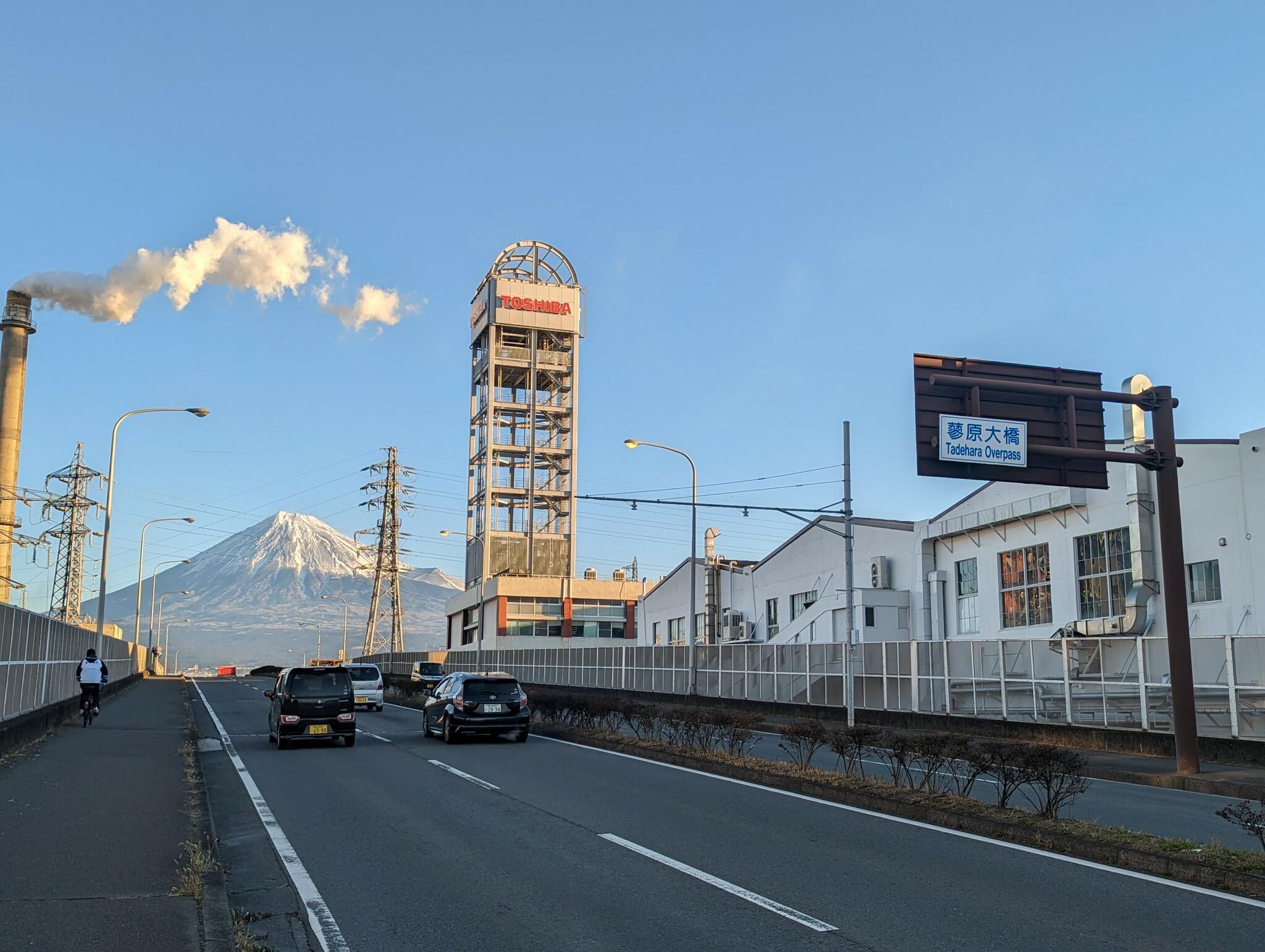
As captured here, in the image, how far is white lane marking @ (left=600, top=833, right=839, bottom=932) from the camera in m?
7.44

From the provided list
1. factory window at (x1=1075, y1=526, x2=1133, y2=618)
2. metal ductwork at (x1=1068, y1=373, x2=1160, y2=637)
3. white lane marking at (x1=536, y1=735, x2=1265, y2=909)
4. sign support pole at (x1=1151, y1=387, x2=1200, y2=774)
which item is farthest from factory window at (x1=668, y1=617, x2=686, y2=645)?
sign support pole at (x1=1151, y1=387, x2=1200, y2=774)

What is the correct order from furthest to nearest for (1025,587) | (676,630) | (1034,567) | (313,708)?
(676,630) < (1025,587) < (1034,567) < (313,708)

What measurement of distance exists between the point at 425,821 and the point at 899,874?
5.56 m

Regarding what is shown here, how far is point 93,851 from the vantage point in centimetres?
962

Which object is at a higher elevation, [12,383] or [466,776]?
[12,383]

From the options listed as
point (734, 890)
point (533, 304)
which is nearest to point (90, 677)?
point (734, 890)

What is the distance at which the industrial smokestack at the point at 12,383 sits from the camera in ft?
136

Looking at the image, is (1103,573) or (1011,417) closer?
(1011,417)

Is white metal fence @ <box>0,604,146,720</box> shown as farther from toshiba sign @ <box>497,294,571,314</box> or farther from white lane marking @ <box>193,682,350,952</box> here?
toshiba sign @ <box>497,294,571,314</box>

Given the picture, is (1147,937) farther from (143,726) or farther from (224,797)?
(143,726)

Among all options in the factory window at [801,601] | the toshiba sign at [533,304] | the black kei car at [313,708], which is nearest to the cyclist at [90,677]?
the black kei car at [313,708]

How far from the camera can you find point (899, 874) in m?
9.03

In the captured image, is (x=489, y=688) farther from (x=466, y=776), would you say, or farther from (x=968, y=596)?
(x=968, y=596)

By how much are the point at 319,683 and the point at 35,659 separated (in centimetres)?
616
